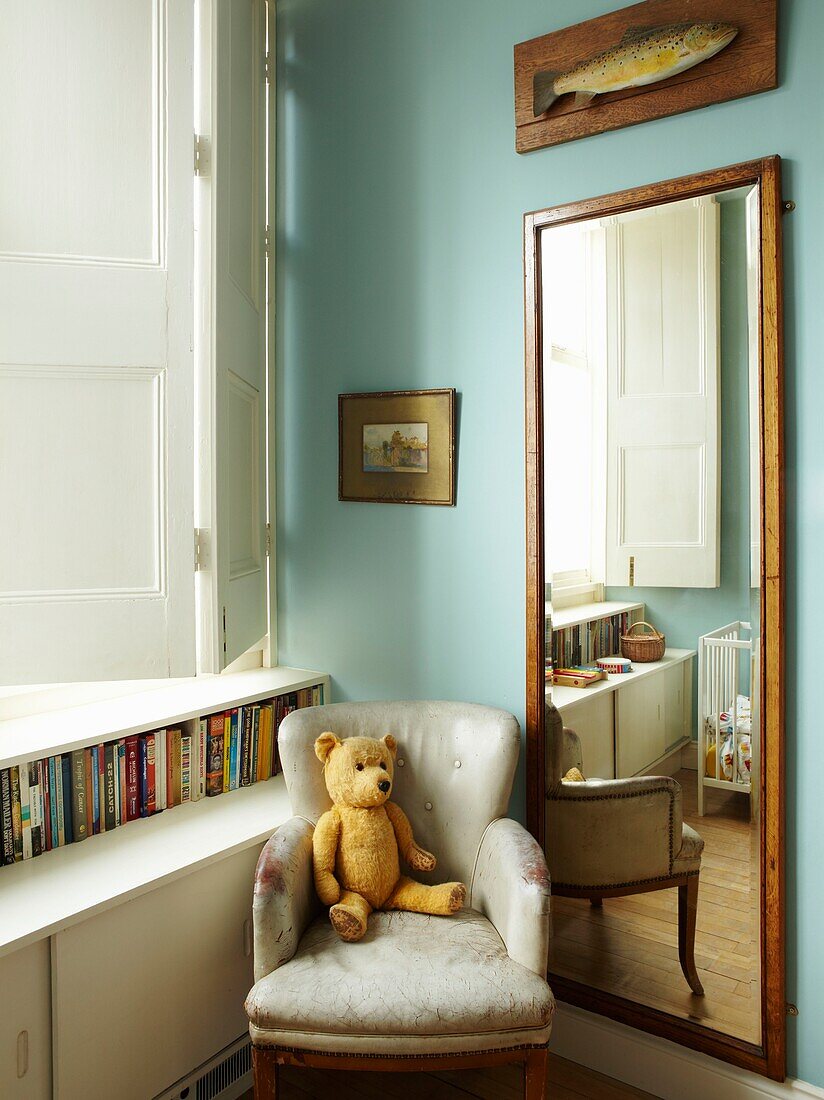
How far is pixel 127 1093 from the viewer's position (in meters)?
1.69

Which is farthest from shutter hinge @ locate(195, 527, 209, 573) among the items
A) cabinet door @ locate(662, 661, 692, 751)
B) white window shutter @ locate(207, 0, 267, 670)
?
cabinet door @ locate(662, 661, 692, 751)

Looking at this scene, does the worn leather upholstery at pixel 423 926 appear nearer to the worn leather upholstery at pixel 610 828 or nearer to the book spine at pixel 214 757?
the worn leather upholstery at pixel 610 828

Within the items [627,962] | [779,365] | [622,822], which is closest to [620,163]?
[779,365]

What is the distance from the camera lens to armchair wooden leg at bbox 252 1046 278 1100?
1569 mm

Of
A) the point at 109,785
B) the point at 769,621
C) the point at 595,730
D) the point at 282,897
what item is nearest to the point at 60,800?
the point at 109,785

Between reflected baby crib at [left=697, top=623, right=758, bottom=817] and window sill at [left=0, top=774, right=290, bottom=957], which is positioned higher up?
reflected baby crib at [left=697, top=623, right=758, bottom=817]

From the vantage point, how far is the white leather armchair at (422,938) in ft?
5.00

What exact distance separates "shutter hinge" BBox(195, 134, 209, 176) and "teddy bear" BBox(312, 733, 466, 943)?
1352mm

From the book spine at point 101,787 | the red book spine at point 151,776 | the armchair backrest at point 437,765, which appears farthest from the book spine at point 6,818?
the armchair backrest at point 437,765

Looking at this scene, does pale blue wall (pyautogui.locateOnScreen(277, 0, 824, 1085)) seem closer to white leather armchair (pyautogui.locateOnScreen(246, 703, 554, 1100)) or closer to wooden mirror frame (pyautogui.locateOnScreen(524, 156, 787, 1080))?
wooden mirror frame (pyautogui.locateOnScreen(524, 156, 787, 1080))

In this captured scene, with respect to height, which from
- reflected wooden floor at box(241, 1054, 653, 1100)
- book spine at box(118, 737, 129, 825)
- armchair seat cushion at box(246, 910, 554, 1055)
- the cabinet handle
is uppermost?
book spine at box(118, 737, 129, 825)

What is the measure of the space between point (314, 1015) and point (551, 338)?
1.53 meters

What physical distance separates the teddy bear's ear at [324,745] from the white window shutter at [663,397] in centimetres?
75

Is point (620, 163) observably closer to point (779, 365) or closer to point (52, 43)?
point (779, 365)
